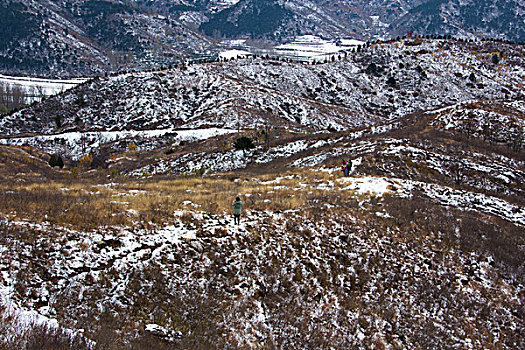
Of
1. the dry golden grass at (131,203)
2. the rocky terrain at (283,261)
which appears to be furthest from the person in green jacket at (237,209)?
the dry golden grass at (131,203)

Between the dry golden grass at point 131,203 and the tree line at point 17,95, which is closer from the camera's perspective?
the dry golden grass at point 131,203

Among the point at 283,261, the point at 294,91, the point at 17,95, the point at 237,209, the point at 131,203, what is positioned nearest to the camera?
the point at 283,261

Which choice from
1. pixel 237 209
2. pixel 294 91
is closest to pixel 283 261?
pixel 237 209

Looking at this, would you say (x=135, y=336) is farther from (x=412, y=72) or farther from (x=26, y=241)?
(x=412, y=72)

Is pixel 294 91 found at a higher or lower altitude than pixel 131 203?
lower

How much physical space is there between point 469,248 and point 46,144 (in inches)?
2885

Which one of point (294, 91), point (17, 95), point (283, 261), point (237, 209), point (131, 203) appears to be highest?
point (237, 209)

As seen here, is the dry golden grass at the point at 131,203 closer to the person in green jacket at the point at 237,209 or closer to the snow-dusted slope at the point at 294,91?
the person in green jacket at the point at 237,209

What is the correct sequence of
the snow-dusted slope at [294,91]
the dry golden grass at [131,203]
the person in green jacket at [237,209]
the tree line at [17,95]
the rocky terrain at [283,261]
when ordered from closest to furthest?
1. the rocky terrain at [283,261]
2. the dry golden grass at [131,203]
3. the person in green jacket at [237,209]
4. the snow-dusted slope at [294,91]
5. the tree line at [17,95]

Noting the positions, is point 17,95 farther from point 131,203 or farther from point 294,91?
point 131,203

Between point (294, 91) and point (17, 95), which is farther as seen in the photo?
point (17, 95)

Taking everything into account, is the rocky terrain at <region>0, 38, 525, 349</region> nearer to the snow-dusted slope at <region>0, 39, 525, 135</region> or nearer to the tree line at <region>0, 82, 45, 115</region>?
the snow-dusted slope at <region>0, 39, 525, 135</region>

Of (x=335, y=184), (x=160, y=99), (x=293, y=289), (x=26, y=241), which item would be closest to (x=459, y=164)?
(x=335, y=184)

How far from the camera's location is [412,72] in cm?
10906
